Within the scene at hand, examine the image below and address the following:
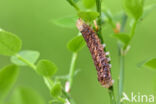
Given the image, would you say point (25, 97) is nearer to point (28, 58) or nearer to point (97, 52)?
point (28, 58)

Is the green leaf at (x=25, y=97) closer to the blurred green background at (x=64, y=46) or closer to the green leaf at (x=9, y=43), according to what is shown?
the green leaf at (x=9, y=43)

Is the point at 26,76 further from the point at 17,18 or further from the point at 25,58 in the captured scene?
the point at 25,58

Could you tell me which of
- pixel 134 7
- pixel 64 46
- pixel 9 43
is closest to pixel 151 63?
pixel 134 7

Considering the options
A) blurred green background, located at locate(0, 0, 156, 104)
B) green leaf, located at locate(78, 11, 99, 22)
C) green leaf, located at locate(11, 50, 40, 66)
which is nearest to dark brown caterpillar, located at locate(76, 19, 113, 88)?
green leaf, located at locate(78, 11, 99, 22)

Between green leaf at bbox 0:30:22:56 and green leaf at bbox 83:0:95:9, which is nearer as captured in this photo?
green leaf at bbox 0:30:22:56

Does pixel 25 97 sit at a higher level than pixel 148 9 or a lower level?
lower

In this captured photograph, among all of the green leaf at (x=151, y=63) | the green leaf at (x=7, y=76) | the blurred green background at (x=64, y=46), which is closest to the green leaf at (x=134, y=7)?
the green leaf at (x=151, y=63)

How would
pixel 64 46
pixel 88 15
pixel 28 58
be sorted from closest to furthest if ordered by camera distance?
pixel 88 15, pixel 28 58, pixel 64 46

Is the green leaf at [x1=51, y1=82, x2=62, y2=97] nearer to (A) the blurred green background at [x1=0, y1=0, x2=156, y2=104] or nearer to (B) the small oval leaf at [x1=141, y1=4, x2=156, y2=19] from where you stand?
(B) the small oval leaf at [x1=141, y1=4, x2=156, y2=19]
